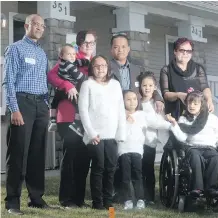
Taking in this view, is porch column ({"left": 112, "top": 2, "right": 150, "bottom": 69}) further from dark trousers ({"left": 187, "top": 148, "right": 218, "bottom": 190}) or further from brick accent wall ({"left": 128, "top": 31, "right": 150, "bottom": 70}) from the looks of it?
dark trousers ({"left": 187, "top": 148, "right": 218, "bottom": 190})

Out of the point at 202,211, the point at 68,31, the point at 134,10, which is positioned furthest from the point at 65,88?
the point at 134,10

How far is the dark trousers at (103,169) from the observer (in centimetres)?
515

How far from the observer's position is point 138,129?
5.68 meters

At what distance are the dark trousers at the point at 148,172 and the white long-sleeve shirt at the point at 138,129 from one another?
8.3 inches

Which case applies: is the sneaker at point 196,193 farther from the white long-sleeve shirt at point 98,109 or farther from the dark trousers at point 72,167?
the dark trousers at point 72,167

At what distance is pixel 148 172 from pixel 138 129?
0.57 m

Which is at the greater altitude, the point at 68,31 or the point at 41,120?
the point at 68,31

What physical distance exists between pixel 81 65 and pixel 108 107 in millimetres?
544

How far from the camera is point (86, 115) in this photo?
511 cm

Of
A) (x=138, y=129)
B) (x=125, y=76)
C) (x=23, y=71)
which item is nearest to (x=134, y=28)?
(x=125, y=76)

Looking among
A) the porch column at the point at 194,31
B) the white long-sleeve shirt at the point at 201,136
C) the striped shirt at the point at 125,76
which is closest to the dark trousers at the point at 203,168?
the white long-sleeve shirt at the point at 201,136

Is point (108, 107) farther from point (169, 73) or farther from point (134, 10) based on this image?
point (134, 10)

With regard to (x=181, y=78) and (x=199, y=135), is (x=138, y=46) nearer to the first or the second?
(x=181, y=78)

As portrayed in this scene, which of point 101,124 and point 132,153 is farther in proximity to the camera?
point 132,153
